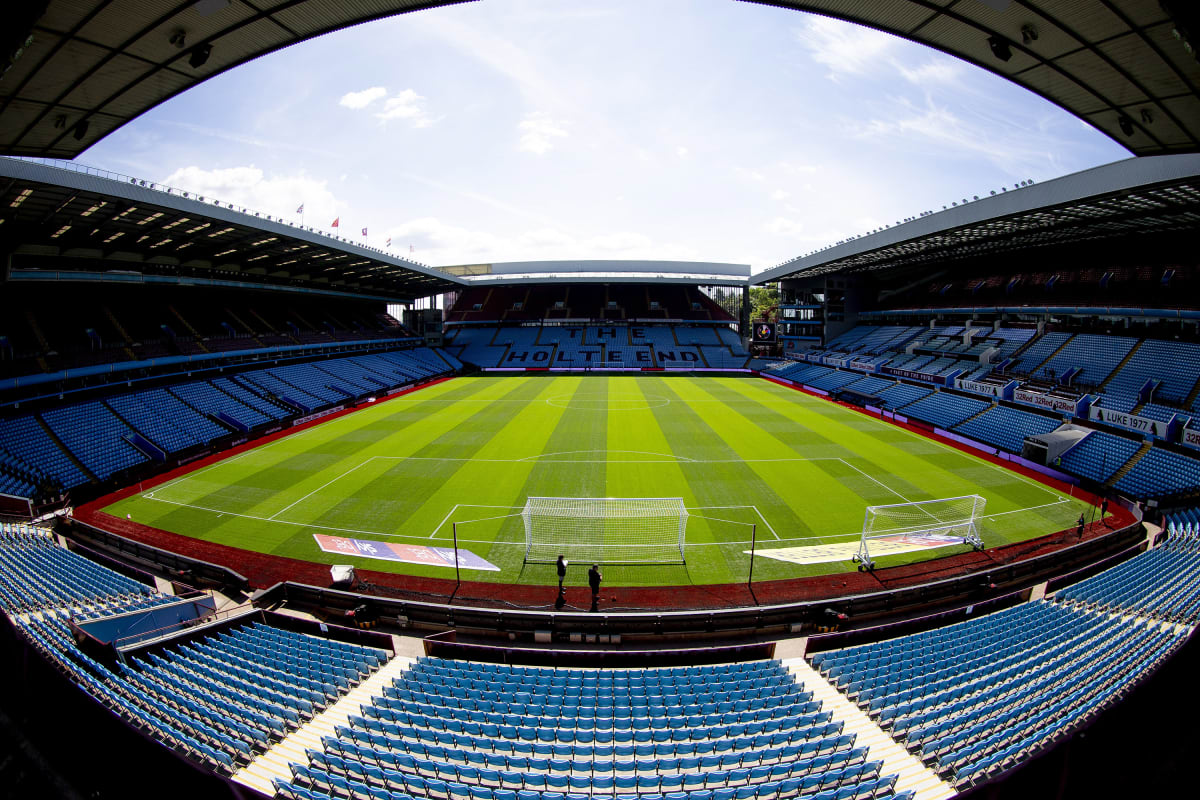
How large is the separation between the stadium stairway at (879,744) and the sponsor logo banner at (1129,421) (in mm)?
25487

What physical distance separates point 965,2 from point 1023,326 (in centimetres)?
4116

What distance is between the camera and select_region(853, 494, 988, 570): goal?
50.0 feet

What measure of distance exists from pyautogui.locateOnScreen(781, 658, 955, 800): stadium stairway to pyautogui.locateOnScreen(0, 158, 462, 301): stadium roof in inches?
1118

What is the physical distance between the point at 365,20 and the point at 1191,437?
3349 centimetres

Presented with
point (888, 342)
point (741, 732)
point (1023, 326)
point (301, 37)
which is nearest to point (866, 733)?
point (741, 732)

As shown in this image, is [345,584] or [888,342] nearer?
[345,584]

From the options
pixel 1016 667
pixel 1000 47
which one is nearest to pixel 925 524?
pixel 1016 667

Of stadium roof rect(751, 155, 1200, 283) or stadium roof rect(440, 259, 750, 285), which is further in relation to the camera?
stadium roof rect(440, 259, 750, 285)

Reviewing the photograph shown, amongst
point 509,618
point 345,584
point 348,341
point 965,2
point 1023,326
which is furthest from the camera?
point 348,341

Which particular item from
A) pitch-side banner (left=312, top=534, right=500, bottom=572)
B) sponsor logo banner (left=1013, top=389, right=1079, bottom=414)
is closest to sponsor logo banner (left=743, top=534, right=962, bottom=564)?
pitch-side banner (left=312, top=534, right=500, bottom=572)

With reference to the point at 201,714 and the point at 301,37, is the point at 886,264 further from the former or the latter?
the point at 201,714

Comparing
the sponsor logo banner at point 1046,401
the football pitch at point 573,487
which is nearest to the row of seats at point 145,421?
the football pitch at point 573,487

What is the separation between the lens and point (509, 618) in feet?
36.1

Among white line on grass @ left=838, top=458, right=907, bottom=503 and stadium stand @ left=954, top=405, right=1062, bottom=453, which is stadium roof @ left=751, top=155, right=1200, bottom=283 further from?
white line on grass @ left=838, top=458, right=907, bottom=503
